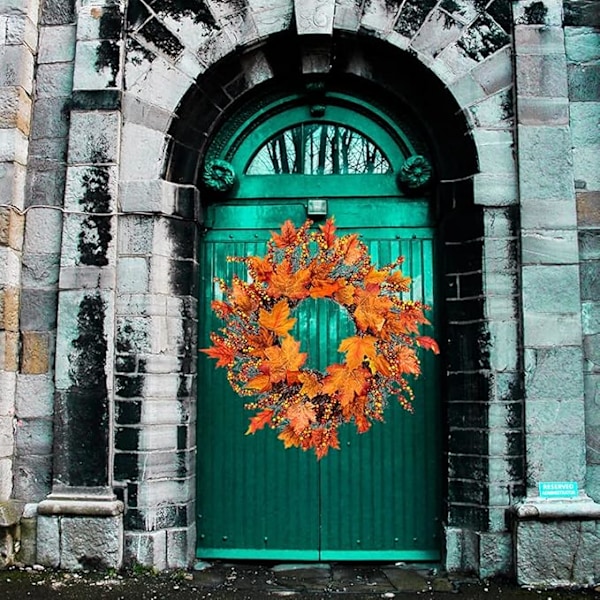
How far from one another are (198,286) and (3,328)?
1359mm

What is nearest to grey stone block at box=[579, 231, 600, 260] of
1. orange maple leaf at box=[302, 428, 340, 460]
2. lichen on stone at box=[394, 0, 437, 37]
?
lichen on stone at box=[394, 0, 437, 37]

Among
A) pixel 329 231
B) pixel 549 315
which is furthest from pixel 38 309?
pixel 549 315

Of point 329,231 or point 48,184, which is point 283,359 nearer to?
point 329,231

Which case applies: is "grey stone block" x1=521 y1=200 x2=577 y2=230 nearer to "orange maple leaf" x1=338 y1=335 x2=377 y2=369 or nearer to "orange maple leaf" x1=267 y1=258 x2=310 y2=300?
"orange maple leaf" x1=338 y1=335 x2=377 y2=369

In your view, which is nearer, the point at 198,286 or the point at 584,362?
the point at 584,362

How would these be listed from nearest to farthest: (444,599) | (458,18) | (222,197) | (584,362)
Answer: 1. (444,599)
2. (584,362)
3. (458,18)
4. (222,197)

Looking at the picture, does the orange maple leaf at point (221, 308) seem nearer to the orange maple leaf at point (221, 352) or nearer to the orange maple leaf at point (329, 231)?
the orange maple leaf at point (221, 352)

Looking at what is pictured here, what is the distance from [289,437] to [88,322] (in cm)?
162

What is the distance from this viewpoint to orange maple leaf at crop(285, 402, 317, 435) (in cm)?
498

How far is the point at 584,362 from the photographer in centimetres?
464

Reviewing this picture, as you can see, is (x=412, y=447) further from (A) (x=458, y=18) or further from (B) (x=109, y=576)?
(A) (x=458, y=18)

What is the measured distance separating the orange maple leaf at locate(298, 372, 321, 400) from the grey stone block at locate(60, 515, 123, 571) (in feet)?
5.00

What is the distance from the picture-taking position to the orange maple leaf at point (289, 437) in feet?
16.5

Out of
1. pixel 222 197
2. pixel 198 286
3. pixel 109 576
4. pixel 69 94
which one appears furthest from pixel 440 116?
pixel 109 576
